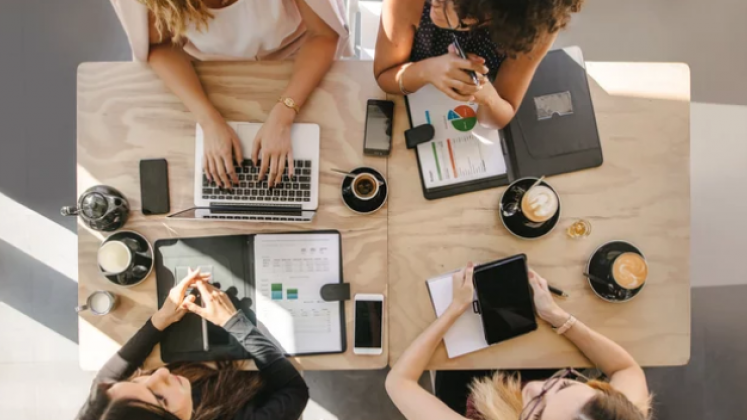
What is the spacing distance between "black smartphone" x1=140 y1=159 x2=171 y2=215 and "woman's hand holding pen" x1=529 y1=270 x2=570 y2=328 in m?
1.03

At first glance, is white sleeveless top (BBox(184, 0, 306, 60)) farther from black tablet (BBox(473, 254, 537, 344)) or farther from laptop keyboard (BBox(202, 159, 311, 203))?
black tablet (BBox(473, 254, 537, 344))

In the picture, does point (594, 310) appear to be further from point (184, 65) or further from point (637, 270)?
point (184, 65)

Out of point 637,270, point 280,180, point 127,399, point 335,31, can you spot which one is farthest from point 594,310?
point 127,399

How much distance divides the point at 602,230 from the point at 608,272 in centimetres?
12

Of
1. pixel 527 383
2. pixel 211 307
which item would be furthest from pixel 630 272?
pixel 211 307

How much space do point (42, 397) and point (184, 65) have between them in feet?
5.18

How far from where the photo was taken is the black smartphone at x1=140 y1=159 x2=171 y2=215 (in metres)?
1.25

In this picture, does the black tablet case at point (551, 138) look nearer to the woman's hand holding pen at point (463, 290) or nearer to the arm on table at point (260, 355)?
the woman's hand holding pen at point (463, 290)

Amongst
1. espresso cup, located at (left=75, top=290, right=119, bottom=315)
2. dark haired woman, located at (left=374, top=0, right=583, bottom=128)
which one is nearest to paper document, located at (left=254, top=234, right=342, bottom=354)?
espresso cup, located at (left=75, top=290, right=119, bottom=315)

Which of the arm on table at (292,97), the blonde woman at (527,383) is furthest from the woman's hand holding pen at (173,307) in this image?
the blonde woman at (527,383)

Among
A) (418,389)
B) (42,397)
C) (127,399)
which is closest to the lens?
(127,399)

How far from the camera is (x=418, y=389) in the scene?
1.23 meters

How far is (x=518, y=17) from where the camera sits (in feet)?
3.01

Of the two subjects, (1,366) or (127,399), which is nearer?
(127,399)
